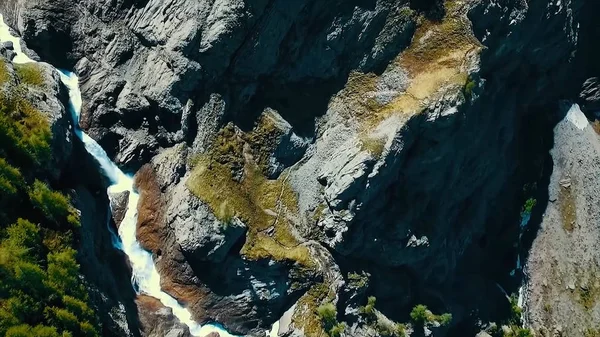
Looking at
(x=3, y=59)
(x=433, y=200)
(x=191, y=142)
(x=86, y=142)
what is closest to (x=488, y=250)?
(x=433, y=200)

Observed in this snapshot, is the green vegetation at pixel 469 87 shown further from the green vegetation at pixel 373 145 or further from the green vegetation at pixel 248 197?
the green vegetation at pixel 248 197

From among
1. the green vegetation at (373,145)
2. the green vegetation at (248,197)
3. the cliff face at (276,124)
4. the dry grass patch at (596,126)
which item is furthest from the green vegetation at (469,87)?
the dry grass patch at (596,126)

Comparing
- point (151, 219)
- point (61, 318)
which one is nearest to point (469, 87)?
point (151, 219)

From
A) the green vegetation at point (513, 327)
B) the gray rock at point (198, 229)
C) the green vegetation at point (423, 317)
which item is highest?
the gray rock at point (198, 229)

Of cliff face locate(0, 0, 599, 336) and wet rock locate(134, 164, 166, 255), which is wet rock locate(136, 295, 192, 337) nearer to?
cliff face locate(0, 0, 599, 336)

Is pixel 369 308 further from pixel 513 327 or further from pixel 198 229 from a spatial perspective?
pixel 513 327
